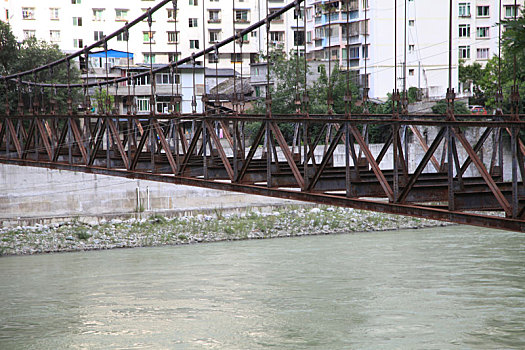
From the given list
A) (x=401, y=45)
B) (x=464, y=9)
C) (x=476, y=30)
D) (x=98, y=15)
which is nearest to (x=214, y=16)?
(x=98, y=15)

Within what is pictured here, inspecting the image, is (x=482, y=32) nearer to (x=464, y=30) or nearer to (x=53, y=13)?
(x=464, y=30)

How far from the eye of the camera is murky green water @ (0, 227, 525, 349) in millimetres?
16500

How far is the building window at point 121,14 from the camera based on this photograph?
54906 millimetres

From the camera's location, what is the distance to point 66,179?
3091 cm

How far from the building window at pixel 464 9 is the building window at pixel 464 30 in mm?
650

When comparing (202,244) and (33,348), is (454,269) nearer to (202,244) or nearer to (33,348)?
(202,244)

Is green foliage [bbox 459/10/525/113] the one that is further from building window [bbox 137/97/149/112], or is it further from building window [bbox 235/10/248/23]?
building window [bbox 137/97/149/112]

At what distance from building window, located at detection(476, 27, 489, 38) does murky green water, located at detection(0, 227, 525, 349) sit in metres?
23.2

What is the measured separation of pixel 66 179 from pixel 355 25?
21426 mm

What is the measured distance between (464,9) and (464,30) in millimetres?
1240

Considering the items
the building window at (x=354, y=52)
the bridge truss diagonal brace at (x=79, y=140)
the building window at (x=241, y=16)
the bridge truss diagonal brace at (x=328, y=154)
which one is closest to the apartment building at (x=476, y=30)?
the building window at (x=354, y=52)

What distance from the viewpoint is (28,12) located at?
176ft

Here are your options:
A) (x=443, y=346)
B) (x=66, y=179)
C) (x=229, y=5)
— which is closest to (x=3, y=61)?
(x=66, y=179)

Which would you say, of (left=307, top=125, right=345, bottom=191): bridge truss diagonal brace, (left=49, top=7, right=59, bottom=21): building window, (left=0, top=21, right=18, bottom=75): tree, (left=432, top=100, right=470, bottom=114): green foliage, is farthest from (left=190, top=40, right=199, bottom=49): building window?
(left=307, top=125, right=345, bottom=191): bridge truss diagonal brace
